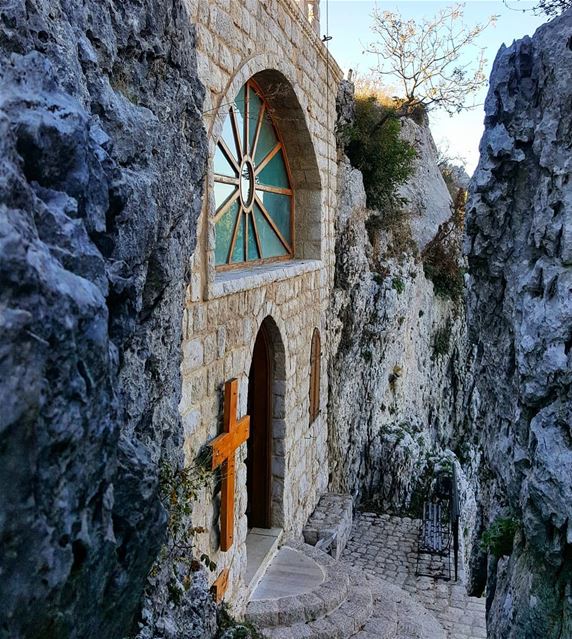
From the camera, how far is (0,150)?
1360 mm

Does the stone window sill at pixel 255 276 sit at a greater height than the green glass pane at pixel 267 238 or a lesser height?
lesser

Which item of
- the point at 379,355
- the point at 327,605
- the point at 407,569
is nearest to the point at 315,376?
the point at 379,355

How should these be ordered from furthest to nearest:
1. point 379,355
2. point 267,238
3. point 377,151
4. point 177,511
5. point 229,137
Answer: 1. point 377,151
2. point 379,355
3. point 267,238
4. point 229,137
5. point 177,511

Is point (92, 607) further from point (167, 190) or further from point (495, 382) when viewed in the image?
point (495, 382)

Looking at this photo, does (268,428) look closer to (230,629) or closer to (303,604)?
(303,604)

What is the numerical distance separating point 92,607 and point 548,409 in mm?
2103

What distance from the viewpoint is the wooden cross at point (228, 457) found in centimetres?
466

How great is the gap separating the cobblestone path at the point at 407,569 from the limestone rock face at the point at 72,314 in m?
4.97

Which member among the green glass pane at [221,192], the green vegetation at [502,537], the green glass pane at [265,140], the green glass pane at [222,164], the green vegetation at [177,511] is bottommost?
the green vegetation at [502,537]

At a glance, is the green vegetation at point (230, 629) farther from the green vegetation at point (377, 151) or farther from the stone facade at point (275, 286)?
the green vegetation at point (377, 151)

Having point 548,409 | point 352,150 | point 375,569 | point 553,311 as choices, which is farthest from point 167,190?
point 352,150

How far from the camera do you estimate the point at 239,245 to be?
5859mm

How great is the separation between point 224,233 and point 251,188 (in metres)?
0.86

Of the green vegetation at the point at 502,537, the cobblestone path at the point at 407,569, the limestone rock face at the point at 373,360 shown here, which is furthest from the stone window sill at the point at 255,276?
the cobblestone path at the point at 407,569
